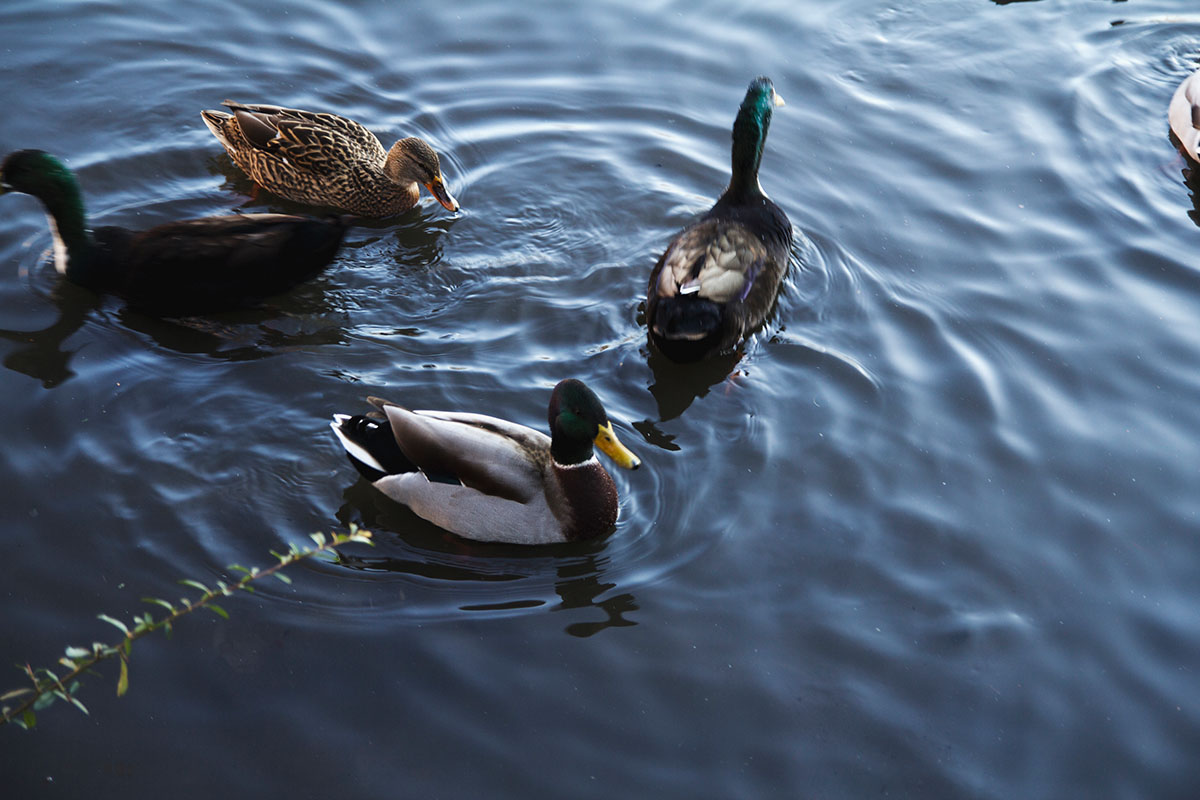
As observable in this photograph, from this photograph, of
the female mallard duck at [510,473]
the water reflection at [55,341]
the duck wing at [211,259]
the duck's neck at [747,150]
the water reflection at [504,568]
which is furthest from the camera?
the duck's neck at [747,150]

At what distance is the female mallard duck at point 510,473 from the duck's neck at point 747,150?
2.35m

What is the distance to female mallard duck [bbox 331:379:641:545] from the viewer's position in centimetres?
423

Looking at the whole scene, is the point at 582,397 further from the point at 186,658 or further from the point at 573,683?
the point at 186,658

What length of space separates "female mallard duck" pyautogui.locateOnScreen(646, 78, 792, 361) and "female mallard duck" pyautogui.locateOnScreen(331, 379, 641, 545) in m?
1.13

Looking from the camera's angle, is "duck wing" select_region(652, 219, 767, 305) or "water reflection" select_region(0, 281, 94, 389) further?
"duck wing" select_region(652, 219, 767, 305)

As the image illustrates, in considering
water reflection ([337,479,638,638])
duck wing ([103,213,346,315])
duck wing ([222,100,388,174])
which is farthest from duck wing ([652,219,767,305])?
duck wing ([222,100,388,174])

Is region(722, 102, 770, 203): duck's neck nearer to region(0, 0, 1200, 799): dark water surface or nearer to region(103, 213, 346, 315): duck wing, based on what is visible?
region(0, 0, 1200, 799): dark water surface

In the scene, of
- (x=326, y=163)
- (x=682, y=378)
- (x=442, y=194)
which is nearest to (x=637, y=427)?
(x=682, y=378)

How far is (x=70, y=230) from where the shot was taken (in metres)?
5.28

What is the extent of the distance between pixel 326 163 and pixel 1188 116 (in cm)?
609

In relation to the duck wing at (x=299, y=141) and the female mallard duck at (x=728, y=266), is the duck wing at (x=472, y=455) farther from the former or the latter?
the duck wing at (x=299, y=141)

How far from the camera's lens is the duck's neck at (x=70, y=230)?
17.3 feet

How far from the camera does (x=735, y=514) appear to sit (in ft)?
15.0

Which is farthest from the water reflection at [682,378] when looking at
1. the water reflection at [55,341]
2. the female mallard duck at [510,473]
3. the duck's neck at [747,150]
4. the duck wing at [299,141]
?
the water reflection at [55,341]
